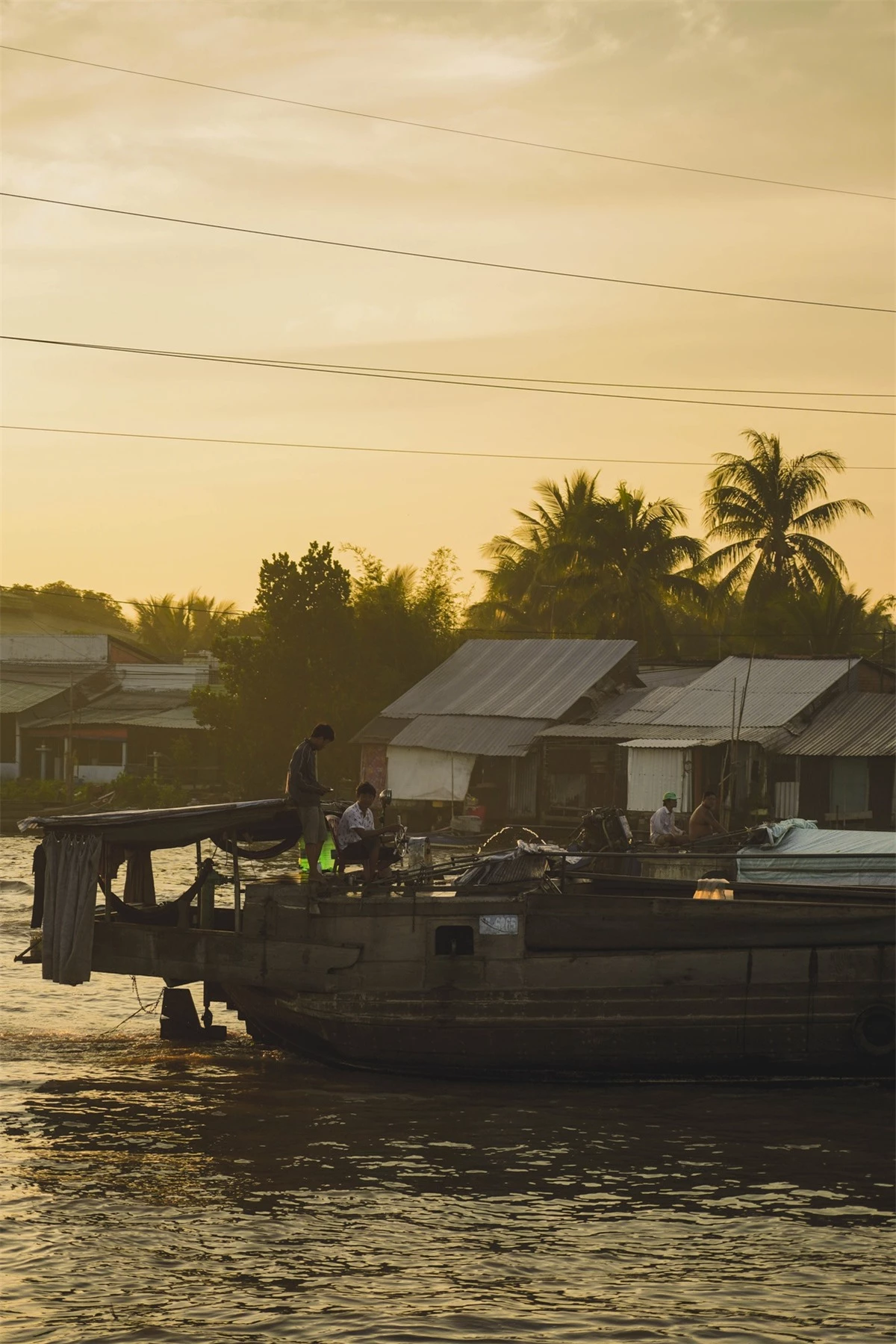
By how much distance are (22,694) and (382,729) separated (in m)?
16.0

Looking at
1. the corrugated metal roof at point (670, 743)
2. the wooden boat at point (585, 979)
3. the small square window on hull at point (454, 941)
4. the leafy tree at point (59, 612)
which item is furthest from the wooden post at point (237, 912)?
the leafy tree at point (59, 612)

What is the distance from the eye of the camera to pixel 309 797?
12.6 metres

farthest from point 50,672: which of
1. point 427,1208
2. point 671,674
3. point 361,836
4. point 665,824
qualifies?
point 427,1208

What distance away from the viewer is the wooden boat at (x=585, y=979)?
12.1 meters

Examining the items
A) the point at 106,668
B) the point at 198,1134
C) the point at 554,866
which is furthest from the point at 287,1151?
the point at 106,668

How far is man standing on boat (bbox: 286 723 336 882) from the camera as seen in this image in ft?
41.0

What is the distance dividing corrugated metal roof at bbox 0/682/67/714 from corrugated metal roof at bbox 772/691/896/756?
27.8 m

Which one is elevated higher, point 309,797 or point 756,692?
point 756,692

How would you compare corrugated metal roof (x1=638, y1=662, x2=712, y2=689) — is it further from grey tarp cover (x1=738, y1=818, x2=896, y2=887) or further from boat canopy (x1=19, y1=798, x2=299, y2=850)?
boat canopy (x1=19, y1=798, x2=299, y2=850)

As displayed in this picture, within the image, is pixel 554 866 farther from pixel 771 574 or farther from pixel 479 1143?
pixel 771 574

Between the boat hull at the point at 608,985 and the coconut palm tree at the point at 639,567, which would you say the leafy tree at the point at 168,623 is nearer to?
the coconut palm tree at the point at 639,567

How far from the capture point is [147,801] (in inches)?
1729

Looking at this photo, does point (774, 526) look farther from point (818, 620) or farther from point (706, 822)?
point (706, 822)

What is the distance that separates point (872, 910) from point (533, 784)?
26708mm
